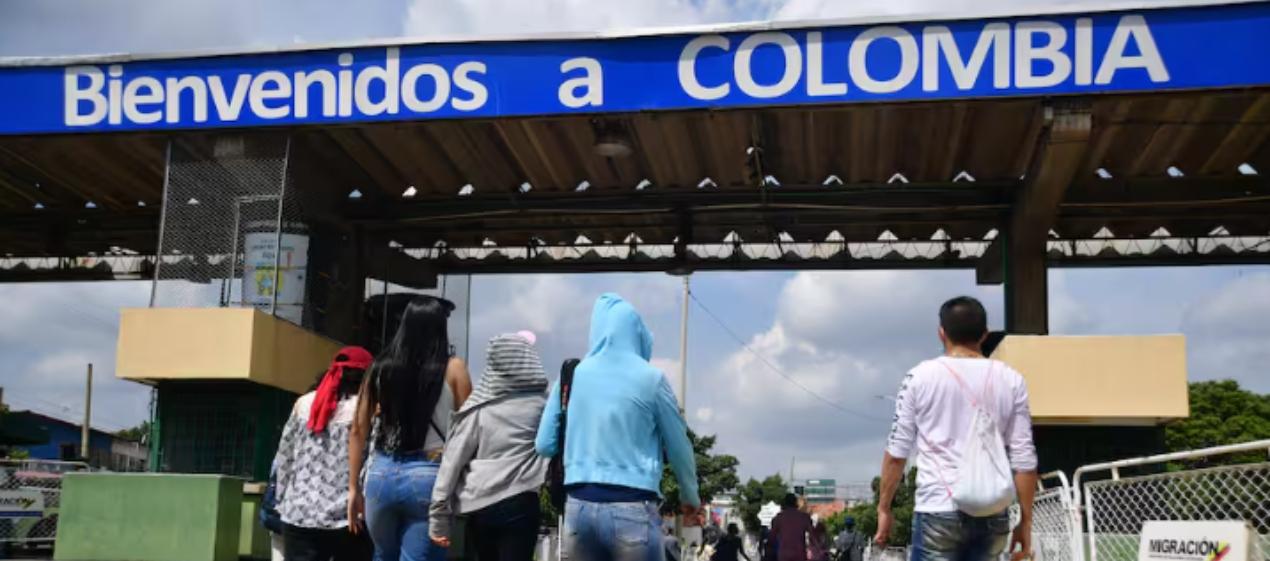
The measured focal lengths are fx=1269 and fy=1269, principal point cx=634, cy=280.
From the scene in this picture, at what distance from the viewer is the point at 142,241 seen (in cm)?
1797

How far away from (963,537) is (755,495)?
98336 mm

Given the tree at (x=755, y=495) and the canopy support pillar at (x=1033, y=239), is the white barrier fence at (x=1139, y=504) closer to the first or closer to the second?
the canopy support pillar at (x=1033, y=239)

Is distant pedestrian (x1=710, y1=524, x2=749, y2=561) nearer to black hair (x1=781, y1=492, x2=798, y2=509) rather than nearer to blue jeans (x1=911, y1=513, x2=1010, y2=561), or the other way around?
black hair (x1=781, y1=492, x2=798, y2=509)

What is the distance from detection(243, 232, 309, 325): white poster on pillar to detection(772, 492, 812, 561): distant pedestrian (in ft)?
20.0

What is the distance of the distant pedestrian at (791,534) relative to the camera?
14711 millimetres

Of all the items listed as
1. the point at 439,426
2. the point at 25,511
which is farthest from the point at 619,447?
the point at 25,511

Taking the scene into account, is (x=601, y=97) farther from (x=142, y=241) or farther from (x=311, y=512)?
(x=142, y=241)

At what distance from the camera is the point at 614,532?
4.70m

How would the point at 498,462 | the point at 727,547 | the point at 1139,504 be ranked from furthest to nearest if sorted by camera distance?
the point at 727,547 → the point at 1139,504 → the point at 498,462

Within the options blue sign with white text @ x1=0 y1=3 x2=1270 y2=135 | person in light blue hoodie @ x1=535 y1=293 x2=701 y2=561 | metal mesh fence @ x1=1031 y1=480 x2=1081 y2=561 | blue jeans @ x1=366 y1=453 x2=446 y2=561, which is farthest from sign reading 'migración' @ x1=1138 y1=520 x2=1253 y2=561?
blue sign with white text @ x1=0 y1=3 x2=1270 y2=135

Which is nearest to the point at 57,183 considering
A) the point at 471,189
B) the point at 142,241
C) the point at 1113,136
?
the point at 142,241

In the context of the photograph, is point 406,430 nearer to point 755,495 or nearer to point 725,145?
point 725,145

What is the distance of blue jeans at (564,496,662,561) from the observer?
4.67 metres

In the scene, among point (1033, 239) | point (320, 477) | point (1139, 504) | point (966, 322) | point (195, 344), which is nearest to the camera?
point (966, 322)
